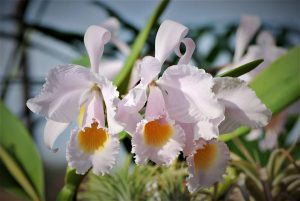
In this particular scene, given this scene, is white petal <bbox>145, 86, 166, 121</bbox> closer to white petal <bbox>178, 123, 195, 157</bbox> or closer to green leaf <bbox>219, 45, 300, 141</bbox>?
white petal <bbox>178, 123, 195, 157</bbox>

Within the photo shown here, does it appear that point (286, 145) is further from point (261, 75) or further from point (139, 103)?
point (139, 103)

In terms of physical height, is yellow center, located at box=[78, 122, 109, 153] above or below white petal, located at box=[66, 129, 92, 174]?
above

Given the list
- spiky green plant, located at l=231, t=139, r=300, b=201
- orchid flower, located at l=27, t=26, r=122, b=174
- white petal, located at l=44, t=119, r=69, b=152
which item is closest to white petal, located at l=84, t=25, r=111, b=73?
orchid flower, located at l=27, t=26, r=122, b=174

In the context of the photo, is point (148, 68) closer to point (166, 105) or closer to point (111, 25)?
point (166, 105)

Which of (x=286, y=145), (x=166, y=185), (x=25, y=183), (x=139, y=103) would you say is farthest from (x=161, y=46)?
(x=286, y=145)

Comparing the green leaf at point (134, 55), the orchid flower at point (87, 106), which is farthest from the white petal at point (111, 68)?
the orchid flower at point (87, 106)

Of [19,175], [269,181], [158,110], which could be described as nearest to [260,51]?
[269,181]
